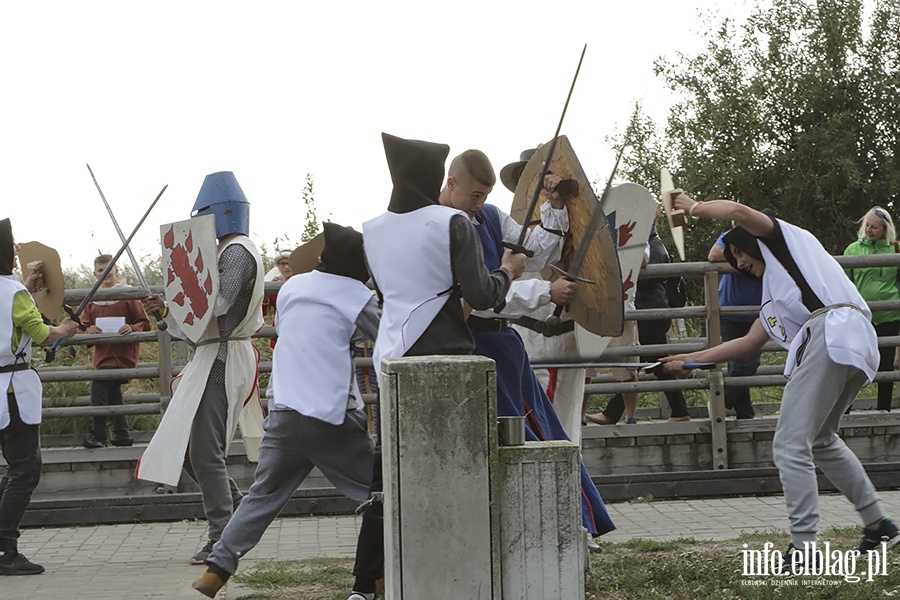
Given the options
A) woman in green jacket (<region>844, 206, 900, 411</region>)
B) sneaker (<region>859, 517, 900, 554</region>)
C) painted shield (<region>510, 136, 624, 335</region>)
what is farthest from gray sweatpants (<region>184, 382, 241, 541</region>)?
woman in green jacket (<region>844, 206, 900, 411</region>)

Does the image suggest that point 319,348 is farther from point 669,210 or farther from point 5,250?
point 5,250

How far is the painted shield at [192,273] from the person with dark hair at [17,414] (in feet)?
2.45

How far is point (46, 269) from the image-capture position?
26.0 ft

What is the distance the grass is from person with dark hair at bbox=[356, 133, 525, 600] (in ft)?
2.84

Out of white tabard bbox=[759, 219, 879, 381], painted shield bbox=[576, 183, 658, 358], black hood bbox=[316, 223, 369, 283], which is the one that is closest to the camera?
white tabard bbox=[759, 219, 879, 381]

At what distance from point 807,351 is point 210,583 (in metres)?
2.86

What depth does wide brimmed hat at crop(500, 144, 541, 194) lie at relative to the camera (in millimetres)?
7043

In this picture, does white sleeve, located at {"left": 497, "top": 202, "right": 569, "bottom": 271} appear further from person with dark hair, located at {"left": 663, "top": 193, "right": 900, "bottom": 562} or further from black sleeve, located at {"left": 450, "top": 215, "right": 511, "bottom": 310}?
black sleeve, located at {"left": 450, "top": 215, "right": 511, "bottom": 310}

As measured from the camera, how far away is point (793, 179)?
26.4m

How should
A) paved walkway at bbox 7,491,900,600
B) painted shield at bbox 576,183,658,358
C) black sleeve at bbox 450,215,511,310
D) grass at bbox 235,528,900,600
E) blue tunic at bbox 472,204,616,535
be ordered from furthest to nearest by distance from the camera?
painted shield at bbox 576,183,658,358 → paved walkway at bbox 7,491,900,600 → blue tunic at bbox 472,204,616,535 → grass at bbox 235,528,900,600 → black sleeve at bbox 450,215,511,310

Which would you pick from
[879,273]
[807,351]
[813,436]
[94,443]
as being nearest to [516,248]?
[807,351]

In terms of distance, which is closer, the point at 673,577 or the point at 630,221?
the point at 673,577

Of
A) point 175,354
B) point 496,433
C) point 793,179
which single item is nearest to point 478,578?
point 496,433

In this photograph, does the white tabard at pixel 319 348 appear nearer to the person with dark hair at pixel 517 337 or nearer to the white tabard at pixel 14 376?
the person with dark hair at pixel 517 337
